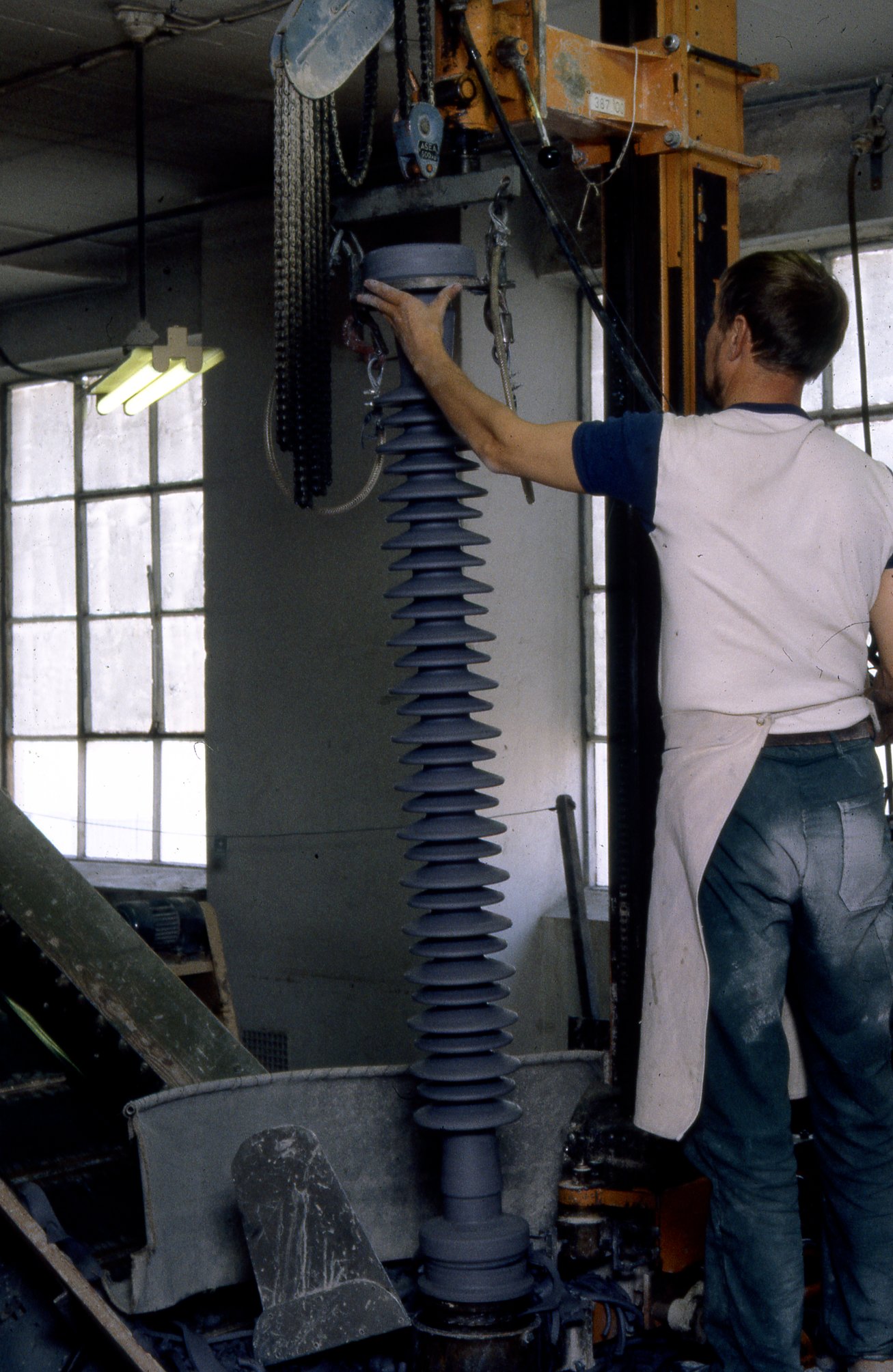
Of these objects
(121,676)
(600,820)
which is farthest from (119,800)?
(600,820)

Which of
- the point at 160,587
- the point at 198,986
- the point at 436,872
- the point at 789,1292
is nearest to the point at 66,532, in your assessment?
the point at 160,587

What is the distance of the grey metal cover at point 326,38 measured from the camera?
7.43 feet

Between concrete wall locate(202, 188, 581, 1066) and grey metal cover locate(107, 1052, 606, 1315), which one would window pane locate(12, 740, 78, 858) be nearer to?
concrete wall locate(202, 188, 581, 1066)

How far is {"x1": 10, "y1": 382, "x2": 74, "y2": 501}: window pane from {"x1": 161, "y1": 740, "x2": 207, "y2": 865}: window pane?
148 centimetres

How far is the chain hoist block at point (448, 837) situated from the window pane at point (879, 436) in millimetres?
2865

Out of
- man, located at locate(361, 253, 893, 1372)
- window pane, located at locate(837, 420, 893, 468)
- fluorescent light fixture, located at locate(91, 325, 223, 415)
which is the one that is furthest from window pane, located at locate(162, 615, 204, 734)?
man, located at locate(361, 253, 893, 1372)

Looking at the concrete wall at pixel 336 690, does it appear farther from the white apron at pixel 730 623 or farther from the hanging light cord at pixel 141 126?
the white apron at pixel 730 623

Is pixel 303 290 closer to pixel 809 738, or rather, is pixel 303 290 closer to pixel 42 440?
pixel 809 738

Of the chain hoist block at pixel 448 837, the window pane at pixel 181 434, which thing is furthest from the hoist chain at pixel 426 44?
the window pane at pixel 181 434

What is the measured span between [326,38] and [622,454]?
0.76 m

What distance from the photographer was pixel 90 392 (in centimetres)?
547

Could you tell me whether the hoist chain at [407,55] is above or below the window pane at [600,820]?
above

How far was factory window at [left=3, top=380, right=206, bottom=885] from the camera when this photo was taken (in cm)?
709

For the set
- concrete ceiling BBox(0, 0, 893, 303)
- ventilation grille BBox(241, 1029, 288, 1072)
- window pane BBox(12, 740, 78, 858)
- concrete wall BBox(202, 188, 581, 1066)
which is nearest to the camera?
concrete ceiling BBox(0, 0, 893, 303)
